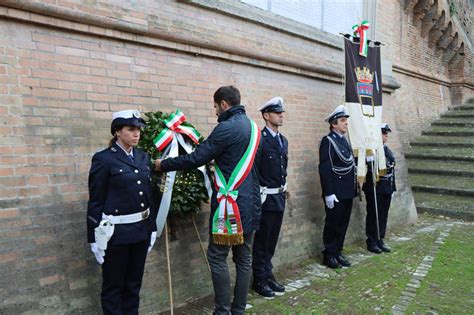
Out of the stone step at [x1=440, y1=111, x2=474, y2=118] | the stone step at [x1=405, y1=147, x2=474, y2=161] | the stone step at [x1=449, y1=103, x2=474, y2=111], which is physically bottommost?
the stone step at [x1=405, y1=147, x2=474, y2=161]

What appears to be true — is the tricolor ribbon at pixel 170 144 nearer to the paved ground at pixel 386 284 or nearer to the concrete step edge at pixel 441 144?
the paved ground at pixel 386 284

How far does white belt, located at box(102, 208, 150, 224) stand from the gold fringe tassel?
0.70m

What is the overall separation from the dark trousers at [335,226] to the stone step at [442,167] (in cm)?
647

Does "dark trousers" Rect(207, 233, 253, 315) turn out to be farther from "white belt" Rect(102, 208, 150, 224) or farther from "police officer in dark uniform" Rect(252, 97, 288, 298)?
"police officer in dark uniform" Rect(252, 97, 288, 298)

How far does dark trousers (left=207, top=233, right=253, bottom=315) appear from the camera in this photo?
154 inches

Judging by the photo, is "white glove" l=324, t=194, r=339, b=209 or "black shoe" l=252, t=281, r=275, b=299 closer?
"black shoe" l=252, t=281, r=275, b=299

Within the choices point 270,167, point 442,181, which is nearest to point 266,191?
point 270,167

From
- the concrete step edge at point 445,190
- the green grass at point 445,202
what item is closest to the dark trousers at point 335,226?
the green grass at point 445,202

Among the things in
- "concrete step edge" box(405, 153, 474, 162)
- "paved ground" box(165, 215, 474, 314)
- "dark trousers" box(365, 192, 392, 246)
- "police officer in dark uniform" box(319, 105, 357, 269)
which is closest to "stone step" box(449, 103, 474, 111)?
"concrete step edge" box(405, 153, 474, 162)

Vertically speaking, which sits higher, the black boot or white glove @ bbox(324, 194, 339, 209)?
white glove @ bbox(324, 194, 339, 209)

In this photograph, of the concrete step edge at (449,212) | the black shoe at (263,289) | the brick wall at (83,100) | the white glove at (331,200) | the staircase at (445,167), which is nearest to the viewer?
the brick wall at (83,100)

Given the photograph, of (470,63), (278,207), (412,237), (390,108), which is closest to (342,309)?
(278,207)

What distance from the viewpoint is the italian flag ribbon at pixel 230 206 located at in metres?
3.84

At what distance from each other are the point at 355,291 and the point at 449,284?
1294 mm
